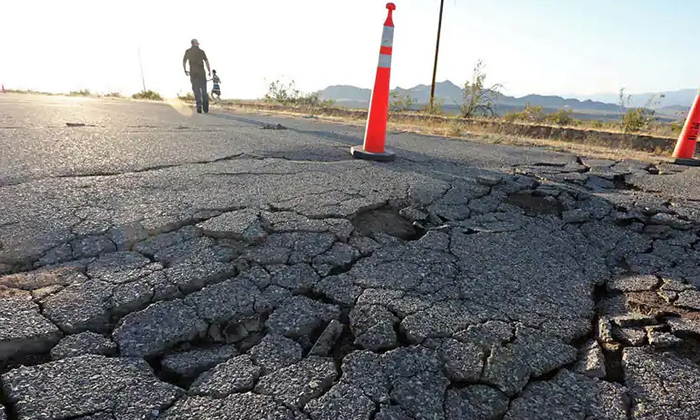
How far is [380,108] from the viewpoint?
4.15 m

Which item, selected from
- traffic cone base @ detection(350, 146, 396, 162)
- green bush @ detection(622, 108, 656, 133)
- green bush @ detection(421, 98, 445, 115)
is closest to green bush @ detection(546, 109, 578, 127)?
green bush @ detection(622, 108, 656, 133)

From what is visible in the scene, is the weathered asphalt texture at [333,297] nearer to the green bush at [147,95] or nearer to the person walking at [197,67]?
the person walking at [197,67]

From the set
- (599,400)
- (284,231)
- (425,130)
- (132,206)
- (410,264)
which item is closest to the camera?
(599,400)

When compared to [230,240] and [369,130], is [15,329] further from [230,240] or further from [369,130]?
[369,130]

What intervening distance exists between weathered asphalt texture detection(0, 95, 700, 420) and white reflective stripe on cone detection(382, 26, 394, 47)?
4.82 ft

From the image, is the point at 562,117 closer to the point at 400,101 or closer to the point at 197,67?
the point at 400,101

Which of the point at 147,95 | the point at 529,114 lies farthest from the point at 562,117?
the point at 147,95

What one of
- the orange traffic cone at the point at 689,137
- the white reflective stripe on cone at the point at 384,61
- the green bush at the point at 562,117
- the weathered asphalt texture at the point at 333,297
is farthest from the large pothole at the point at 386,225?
the green bush at the point at 562,117

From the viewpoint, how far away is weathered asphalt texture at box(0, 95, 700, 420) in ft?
4.21

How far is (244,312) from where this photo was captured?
1.62 m

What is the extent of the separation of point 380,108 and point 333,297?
2813mm

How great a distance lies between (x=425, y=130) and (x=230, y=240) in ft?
19.5

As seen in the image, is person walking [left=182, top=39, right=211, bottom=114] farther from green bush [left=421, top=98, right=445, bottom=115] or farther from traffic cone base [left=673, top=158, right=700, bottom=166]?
traffic cone base [left=673, top=158, right=700, bottom=166]

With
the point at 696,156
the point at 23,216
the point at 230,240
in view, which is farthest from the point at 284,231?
the point at 696,156
